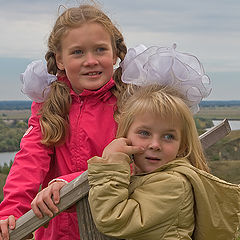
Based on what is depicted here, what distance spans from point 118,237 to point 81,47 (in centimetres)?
168

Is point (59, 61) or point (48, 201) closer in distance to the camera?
point (48, 201)

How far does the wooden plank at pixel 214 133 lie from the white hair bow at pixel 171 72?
852 mm

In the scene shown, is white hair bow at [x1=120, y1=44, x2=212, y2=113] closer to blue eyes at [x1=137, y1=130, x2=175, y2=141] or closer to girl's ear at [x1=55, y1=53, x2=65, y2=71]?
blue eyes at [x1=137, y1=130, x2=175, y2=141]

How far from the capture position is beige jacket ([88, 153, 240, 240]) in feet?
9.50

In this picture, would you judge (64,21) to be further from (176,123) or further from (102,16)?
(176,123)

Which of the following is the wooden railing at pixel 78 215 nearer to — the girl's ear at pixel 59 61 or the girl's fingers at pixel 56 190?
the girl's fingers at pixel 56 190

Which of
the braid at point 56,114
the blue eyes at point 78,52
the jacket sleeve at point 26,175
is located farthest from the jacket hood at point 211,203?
the blue eyes at point 78,52

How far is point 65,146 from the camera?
4.04 m

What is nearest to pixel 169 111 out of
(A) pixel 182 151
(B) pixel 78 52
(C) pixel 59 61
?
(A) pixel 182 151

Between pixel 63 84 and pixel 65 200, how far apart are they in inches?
56.4

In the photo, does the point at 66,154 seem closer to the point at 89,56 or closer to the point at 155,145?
the point at 89,56

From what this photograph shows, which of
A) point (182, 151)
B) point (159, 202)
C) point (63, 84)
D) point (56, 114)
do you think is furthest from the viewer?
point (63, 84)

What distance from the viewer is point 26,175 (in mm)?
3963

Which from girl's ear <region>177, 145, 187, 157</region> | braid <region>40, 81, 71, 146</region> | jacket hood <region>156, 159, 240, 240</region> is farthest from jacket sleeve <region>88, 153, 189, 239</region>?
braid <region>40, 81, 71, 146</region>
